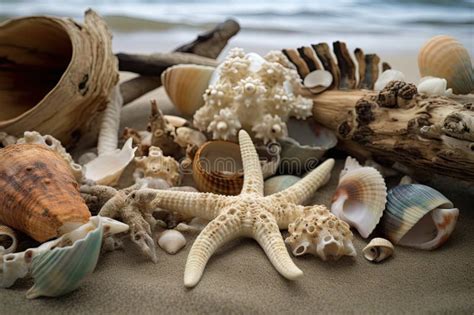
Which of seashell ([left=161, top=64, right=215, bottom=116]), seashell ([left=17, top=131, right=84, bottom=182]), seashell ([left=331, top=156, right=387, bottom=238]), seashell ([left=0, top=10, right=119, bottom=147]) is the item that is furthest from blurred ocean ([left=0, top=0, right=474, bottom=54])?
seashell ([left=17, top=131, right=84, bottom=182])

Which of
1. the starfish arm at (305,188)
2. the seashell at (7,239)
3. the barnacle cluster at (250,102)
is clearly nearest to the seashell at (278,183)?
the starfish arm at (305,188)

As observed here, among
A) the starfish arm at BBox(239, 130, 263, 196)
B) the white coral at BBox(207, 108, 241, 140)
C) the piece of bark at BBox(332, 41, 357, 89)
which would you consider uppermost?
the piece of bark at BBox(332, 41, 357, 89)

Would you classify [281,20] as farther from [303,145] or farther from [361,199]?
[361,199]

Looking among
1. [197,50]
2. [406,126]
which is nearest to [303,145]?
[406,126]

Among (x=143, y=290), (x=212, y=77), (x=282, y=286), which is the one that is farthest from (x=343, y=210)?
(x=212, y=77)

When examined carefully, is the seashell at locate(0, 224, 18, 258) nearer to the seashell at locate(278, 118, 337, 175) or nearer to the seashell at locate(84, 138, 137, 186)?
the seashell at locate(84, 138, 137, 186)

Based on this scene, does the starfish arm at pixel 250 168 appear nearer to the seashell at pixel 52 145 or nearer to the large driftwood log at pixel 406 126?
the large driftwood log at pixel 406 126
